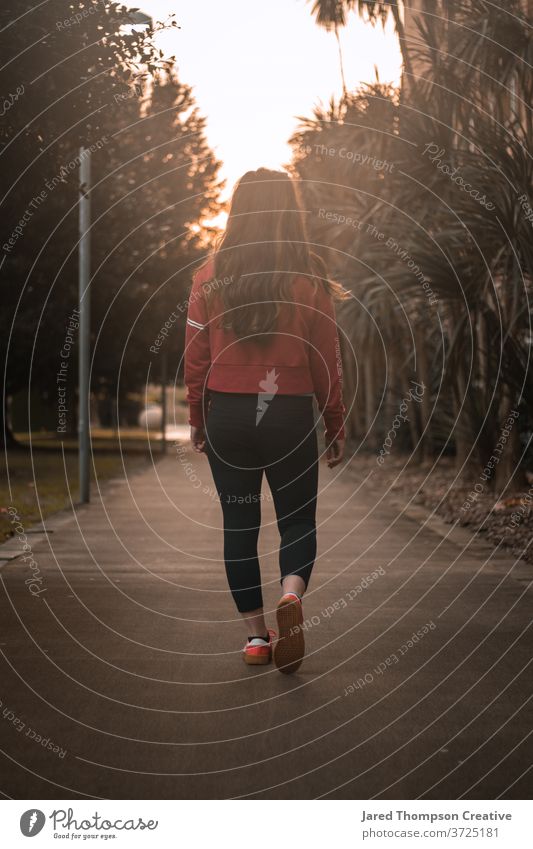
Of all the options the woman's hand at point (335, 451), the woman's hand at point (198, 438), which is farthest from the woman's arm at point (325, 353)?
the woman's hand at point (198, 438)

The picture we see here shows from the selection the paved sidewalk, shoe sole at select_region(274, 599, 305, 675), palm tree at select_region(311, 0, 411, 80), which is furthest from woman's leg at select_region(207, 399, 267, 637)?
palm tree at select_region(311, 0, 411, 80)

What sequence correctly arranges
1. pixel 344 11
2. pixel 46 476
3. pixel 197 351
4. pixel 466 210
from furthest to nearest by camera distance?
pixel 46 476
pixel 344 11
pixel 466 210
pixel 197 351

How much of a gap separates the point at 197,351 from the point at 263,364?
11.6 inches

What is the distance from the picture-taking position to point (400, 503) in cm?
1495

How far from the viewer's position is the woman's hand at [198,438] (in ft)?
18.4

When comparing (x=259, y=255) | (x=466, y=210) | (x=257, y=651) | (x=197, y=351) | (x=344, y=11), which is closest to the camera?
(x=259, y=255)

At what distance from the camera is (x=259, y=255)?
5441 mm

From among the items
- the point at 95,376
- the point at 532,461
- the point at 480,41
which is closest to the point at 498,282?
the point at 532,461

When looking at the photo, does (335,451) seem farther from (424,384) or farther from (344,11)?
(424,384)

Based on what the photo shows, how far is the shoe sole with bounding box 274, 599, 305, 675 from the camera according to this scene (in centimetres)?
524

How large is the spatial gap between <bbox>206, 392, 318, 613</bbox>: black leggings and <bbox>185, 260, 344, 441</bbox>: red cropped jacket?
6cm

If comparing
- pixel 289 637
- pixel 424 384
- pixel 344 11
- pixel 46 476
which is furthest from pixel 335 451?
pixel 46 476

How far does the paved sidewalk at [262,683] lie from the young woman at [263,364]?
1.67 feet

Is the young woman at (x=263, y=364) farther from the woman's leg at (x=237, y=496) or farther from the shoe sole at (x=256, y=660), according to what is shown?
the shoe sole at (x=256, y=660)
